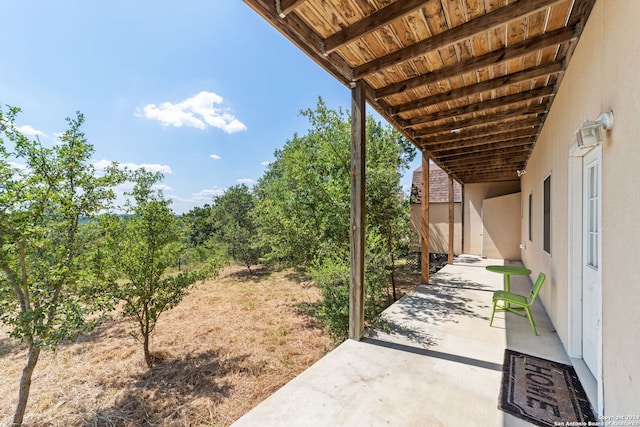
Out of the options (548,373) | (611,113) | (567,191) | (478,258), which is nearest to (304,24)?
(611,113)

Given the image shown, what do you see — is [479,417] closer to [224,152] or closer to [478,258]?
[478,258]

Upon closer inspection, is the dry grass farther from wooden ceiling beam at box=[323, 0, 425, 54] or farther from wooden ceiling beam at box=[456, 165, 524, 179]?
wooden ceiling beam at box=[456, 165, 524, 179]

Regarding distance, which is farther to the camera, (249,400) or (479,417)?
(249,400)

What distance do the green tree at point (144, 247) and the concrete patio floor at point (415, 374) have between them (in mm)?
3953

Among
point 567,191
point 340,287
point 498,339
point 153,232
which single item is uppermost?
point 567,191

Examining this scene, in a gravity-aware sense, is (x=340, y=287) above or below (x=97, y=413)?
above

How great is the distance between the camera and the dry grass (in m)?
3.94

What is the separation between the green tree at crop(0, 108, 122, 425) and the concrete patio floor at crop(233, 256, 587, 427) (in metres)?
3.60

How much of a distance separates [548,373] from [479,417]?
1243mm

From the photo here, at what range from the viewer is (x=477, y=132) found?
16.6ft

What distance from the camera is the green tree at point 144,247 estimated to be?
468cm

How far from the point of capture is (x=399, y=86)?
135 inches

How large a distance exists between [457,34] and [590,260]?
259 centimetres

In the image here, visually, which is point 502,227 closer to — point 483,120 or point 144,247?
point 483,120
